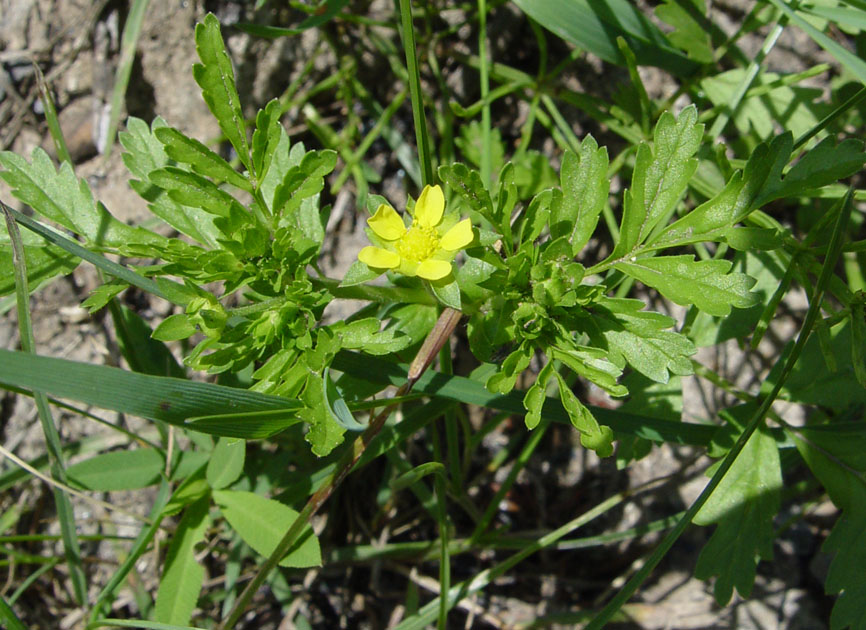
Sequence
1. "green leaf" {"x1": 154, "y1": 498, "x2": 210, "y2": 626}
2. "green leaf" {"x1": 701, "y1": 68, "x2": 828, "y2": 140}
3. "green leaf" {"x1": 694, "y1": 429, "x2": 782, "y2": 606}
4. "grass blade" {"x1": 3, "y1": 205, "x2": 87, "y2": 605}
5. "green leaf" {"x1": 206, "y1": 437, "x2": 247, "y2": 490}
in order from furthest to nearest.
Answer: "green leaf" {"x1": 701, "y1": 68, "x2": 828, "y2": 140} → "green leaf" {"x1": 206, "y1": 437, "x2": 247, "y2": 490} → "green leaf" {"x1": 154, "y1": 498, "x2": 210, "y2": 626} → "green leaf" {"x1": 694, "y1": 429, "x2": 782, "y2": 606} → "grass blade" {"x1": 3, "y1": 205, "x2": 87, "y2": 605}

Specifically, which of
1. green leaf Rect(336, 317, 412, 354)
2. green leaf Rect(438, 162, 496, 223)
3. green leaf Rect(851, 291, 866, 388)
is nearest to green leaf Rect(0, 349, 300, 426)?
green leaf Rect(336, 317, 412, 354)

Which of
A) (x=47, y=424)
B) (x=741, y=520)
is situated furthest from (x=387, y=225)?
(x=741, y=520)

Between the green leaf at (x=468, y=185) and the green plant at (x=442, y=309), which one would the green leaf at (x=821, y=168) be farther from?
the green leaf at (x=468, y=185)

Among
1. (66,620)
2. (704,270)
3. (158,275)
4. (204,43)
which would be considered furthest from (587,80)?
(66,620)

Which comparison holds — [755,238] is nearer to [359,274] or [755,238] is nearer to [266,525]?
[359,274]

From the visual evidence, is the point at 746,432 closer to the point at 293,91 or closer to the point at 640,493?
the point at 640,493

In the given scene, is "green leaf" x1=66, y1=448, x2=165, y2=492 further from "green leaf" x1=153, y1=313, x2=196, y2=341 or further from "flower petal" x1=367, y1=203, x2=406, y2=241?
"flower petal" x1=367, y1=203, x2=406, y2=241

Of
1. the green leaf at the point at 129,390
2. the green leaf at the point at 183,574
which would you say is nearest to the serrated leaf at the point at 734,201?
the green leaf at the point at 129,390
